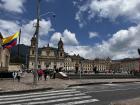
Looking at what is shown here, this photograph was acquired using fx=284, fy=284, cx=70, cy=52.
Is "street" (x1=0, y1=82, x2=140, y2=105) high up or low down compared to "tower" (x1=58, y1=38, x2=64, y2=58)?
down

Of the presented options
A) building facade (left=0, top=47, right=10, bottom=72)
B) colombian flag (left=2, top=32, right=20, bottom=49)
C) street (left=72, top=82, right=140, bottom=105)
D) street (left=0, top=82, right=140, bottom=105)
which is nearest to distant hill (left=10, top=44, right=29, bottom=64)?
building facade (left=0, top=47, right=10, bottom=72)

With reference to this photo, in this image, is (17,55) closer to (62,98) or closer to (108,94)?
(108,94)

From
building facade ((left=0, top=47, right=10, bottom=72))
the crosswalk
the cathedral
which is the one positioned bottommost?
the crosswalk

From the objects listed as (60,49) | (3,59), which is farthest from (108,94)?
(60,49)

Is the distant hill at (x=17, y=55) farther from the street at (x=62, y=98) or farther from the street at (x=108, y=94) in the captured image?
the street at (x=62, y=98)

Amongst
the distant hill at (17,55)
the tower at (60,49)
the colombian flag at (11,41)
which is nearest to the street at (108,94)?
the colombian flag at (11,41)

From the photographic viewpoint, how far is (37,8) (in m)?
28.9

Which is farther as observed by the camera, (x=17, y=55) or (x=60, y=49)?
(x=60, y=49)

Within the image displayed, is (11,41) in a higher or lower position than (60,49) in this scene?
lower

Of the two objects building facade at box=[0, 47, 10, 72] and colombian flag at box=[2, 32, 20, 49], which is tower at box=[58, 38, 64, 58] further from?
colombian flag at box=[2, 32, 20, 49]

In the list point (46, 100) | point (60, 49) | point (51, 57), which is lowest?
point (46, 100)

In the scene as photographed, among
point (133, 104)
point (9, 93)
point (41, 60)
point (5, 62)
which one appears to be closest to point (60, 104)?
point (133, 104)

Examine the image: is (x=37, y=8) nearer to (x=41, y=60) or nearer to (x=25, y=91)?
(x=25, y=91)

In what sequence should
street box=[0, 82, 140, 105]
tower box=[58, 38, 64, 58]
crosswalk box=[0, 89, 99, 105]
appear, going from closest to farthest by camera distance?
1. crosswalk box=[0, 89, 99, 105]
2. street box=[0, 82, 140, 105]
3. tower box=[58, 38, 64, 58]
